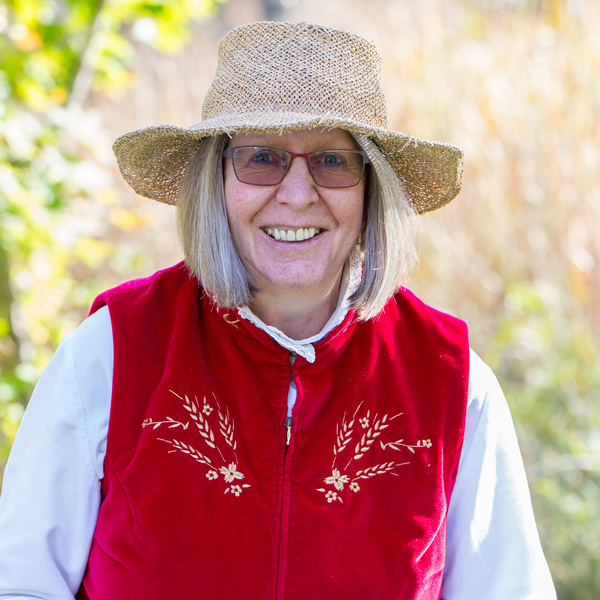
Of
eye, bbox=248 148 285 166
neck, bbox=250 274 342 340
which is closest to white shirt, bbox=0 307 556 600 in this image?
neck, bbox=250 274 342 340

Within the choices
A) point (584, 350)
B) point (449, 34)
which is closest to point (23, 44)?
point (584, 350)

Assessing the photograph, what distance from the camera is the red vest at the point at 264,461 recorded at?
1510 millimetres

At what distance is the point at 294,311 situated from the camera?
69.9 inches

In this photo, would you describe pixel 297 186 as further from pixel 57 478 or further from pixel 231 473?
pixel 57 478

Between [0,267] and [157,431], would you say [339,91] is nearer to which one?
[157,431]

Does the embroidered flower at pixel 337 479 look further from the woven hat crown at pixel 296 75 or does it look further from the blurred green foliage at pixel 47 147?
the blurred green foliage at pixel 47 147

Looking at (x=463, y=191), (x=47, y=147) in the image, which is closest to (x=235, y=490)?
(x=47, y=147)

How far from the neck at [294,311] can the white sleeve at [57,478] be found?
0.39 meters

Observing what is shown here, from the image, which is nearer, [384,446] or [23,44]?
[384,446]

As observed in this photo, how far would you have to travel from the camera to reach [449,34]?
5.39m

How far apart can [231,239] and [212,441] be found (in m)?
0.47

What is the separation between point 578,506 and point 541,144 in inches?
89.5

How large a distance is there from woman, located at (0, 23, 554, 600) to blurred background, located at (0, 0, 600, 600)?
30 centimetres

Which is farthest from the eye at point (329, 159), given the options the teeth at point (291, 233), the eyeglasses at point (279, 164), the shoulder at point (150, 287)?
the shoulder at point (150, 287)
